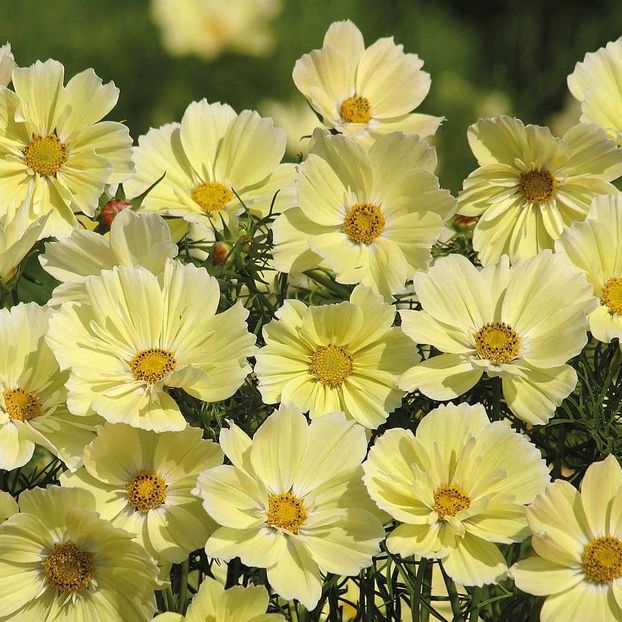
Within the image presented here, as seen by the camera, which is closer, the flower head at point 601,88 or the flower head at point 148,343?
the flower head at point 148,343

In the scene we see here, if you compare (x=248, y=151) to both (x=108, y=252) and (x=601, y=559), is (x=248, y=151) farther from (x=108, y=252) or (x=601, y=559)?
(x=601, y=559)

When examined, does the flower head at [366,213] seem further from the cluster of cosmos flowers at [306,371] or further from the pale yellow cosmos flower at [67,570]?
the pale yellow cosmos flower at [67,570]

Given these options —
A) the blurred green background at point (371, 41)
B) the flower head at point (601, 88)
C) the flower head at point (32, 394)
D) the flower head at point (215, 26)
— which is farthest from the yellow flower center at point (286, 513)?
the flower head at point (215, 26)

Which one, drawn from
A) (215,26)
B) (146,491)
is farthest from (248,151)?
(215,26)

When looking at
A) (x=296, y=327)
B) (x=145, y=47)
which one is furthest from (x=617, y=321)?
(x=145, y=47)

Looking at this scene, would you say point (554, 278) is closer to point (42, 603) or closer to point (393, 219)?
point (393, 219)

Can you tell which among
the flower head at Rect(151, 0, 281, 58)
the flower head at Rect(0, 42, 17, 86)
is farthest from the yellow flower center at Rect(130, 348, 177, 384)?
the flower head at Rect(151, 0, 281, 58)
